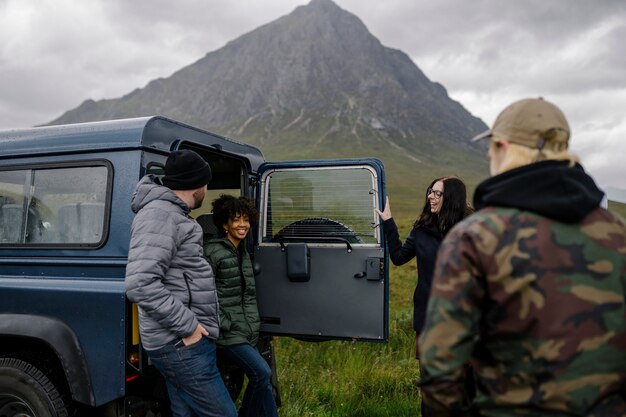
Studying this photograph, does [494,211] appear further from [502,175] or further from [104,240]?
[104,240]

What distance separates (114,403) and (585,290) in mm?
2741

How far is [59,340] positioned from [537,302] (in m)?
2.74

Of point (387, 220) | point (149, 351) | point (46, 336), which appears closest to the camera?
point (149, 351)

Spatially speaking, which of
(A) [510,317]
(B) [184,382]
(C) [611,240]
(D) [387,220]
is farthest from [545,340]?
(D) [387,220]

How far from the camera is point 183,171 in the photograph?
301cm

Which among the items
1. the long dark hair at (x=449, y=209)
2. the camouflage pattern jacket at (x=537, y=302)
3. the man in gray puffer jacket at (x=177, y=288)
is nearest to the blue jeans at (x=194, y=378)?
the man in gray puffer jacket at (x=177, y=288)

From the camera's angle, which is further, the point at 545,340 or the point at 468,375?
the point at 468,375

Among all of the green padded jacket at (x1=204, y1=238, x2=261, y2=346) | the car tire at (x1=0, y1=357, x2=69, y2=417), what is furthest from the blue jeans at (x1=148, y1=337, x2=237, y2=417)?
the car tire at (x1=0, y1=357, x2=69, y2=417)

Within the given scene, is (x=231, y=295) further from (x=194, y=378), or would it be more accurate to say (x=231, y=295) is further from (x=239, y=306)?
(x=194, y=378)

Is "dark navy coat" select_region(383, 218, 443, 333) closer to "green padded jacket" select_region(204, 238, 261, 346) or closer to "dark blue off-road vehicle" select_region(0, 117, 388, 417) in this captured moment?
"dark blue off-road vehicle" select_region(0, 117, 388, 417)

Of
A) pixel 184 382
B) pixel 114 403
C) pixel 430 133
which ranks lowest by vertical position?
pixel 114 403

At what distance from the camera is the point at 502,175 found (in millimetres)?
1789

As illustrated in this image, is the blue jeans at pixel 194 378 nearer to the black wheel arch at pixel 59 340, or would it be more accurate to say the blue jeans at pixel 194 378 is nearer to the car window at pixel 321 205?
the black wheel arch at pixel 59 340

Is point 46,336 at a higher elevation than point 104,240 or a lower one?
lower
